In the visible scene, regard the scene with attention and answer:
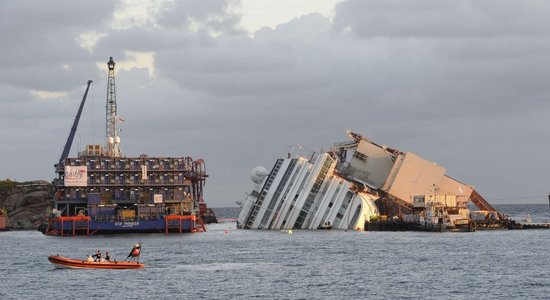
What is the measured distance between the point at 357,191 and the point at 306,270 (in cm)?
6609

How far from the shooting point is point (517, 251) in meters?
116

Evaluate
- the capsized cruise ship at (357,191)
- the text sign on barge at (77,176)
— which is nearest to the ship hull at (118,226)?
the text sign on barge at (77,176)

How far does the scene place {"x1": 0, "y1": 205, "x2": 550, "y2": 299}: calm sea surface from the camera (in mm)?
81375

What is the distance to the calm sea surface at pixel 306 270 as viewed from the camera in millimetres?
81375

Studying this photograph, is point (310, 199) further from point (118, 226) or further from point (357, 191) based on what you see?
point (118, 226)

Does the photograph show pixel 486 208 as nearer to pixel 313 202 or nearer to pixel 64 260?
pixel 313 202

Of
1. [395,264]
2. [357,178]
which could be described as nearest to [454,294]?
[395,264]

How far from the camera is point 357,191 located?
534ft

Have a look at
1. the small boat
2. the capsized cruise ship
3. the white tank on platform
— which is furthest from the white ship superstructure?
the small boat

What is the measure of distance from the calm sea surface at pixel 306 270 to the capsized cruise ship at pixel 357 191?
15280mm

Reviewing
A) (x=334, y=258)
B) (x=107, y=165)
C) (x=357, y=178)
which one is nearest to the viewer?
(x=334, y=258)

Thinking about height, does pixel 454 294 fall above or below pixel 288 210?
below

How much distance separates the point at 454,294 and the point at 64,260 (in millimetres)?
40585

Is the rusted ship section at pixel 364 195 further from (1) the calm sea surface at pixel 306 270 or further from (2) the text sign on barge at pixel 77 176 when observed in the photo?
(2) the text sign on barge at pixel 77 176
